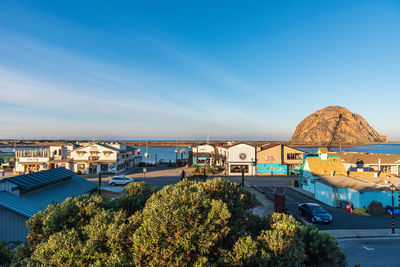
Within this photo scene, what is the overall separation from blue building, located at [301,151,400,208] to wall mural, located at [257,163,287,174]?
13.6 metres

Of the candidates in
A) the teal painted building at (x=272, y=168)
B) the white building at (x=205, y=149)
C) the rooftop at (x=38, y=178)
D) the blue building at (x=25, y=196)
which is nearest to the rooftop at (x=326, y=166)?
the teal painted building at (x=272, y=168)

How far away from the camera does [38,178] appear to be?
64.3ft

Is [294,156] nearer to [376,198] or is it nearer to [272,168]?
[272,168]

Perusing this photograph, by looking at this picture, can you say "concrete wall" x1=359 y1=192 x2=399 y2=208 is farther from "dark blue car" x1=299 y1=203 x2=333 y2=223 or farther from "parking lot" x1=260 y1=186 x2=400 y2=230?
"dark blue car" x1=299 y1=203 x2=333 y2=223

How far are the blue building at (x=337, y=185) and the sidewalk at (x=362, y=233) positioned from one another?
668cm

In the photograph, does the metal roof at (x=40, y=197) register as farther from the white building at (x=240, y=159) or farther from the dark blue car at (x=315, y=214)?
the white building at (x=240, y=159)

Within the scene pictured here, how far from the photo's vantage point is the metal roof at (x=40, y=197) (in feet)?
47.4

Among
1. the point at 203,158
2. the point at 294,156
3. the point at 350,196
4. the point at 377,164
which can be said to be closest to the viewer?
the point at 350,196

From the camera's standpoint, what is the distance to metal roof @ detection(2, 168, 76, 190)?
16.8 metres

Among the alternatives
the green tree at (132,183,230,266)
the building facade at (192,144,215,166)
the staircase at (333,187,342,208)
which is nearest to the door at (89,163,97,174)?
the building facade at (192,144,215,166)

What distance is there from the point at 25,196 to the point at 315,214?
2361 cm

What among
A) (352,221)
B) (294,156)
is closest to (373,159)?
(294,156)

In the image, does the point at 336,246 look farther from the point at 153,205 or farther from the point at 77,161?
the point at 77,161

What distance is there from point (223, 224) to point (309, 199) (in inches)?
1152
